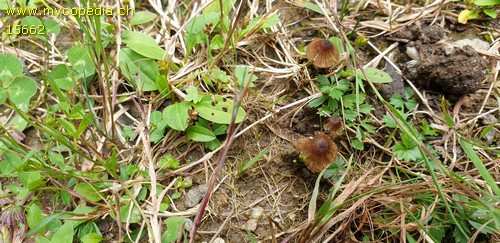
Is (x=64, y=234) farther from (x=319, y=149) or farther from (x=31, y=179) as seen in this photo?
(x=319, y=149)

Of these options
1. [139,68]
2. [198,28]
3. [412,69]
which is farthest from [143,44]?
[412,69]

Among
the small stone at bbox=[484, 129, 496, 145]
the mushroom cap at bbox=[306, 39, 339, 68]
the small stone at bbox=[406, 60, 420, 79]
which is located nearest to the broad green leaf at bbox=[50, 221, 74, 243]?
the mushroom cap at bbox=[306, 39, 339, 68]

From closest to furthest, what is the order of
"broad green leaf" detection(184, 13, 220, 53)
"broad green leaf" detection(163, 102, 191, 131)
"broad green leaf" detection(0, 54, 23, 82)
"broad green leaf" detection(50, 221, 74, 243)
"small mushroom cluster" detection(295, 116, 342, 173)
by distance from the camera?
"broad green leaf" detection(50, 221, 74, 243), "small mushroom cluster" detection(295, 116, 342, 173), "broad green leaf" detection(163, 102, 191, 131), "broad green leaf" detection(0, 54, 23, 82), "broad green leaf" detection(184, 13, 220, 53)

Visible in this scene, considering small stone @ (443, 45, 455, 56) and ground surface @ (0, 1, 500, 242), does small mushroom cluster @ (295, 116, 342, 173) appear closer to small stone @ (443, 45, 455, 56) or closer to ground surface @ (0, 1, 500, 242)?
ground surface @ (0, 1, 500, 242)

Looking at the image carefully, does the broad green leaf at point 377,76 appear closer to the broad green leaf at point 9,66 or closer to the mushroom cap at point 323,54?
the mushroom cap at point 323,54

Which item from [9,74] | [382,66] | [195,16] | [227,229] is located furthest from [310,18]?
[9,74]
